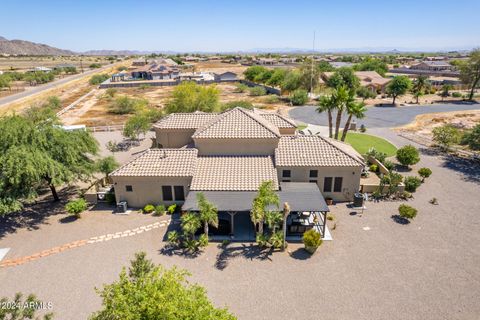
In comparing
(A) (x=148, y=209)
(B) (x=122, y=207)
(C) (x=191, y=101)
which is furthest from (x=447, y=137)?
(B) (x=122, y=207)

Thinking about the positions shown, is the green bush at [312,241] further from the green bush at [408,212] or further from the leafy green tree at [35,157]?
the leafy green tree at [35,157]

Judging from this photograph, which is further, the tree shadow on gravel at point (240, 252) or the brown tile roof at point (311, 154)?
the brown tile roof at point (311, 154)

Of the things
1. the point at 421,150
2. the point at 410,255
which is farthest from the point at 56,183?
the point at 421,150

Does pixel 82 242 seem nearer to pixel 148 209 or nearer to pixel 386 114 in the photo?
pixel 148 209

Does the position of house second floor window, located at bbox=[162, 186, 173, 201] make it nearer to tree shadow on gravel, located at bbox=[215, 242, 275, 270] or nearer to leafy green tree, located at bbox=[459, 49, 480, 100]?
tree shadow on gravel, located at bbox=[215, 242, 275, 270]

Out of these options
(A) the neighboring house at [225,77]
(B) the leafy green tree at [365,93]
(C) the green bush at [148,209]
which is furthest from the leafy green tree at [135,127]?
(A) the neighboring house at [225,77]

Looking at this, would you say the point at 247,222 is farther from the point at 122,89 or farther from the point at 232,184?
the point at 122,89
